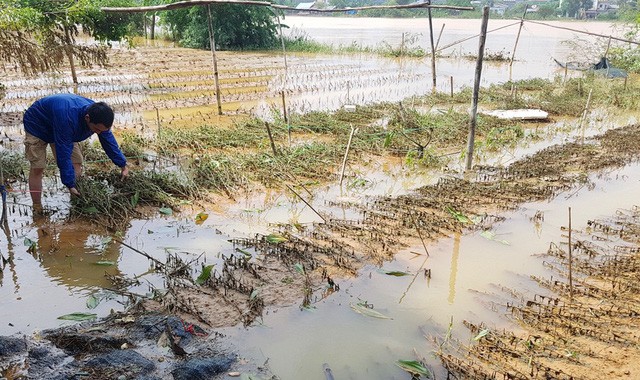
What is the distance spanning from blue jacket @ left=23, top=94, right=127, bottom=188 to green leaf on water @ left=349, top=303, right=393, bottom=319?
2.86 m

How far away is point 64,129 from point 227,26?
19673mm

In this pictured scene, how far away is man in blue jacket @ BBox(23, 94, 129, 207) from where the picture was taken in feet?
15.0

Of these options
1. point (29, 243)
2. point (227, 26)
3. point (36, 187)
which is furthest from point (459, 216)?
point (227, 26)

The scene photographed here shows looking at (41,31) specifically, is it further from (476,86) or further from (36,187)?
(476,86)

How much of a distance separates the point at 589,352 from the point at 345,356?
1.57 meters

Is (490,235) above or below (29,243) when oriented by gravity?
below

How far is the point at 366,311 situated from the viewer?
150 inches

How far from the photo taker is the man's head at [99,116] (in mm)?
4473

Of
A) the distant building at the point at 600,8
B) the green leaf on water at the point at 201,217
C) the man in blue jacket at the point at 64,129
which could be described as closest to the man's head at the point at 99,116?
the man in blue jacket at the point at 64,129

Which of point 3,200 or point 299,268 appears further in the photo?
point 3,200

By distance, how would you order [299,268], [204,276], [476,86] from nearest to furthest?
1. [204,276]
2. [299,268]
3. [476,86]

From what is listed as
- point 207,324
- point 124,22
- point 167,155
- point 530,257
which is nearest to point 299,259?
point 207,324

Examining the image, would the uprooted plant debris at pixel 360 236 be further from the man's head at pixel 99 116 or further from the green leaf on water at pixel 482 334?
the man's head at pixel 99 116

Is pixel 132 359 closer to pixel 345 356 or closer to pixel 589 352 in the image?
pixel 345 356
